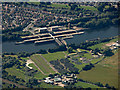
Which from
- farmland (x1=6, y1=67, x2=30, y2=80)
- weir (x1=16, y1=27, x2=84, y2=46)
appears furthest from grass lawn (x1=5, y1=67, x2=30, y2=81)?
weir (x1=16, y1=27, x2=84, y2=46)

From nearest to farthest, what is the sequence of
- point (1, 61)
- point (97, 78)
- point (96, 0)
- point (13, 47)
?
point (97, 78)
point (1, 61)
point (13, 47)
point (96, 0)

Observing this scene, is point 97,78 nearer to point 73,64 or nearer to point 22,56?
point 73,64

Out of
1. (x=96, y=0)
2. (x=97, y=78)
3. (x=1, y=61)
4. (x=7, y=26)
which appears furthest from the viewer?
(x=96, y=0)

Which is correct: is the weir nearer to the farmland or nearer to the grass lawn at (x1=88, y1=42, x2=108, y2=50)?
the grass lawn at (x1=88, y1=42, x2=108, y2=50)

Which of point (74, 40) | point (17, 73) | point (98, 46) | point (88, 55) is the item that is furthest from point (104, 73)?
point (74, 40)

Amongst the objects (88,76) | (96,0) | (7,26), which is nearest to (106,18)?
(96,0)

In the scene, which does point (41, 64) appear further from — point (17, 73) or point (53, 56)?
point (17, 73)
